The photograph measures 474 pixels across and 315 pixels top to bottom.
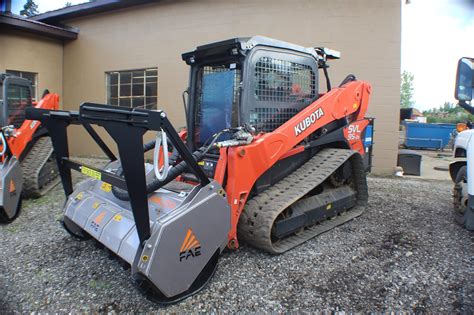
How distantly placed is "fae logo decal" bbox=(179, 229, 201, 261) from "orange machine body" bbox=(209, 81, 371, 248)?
0.54 m

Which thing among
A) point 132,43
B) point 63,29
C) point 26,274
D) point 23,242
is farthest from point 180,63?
point 26,274

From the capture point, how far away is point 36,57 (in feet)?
33.3

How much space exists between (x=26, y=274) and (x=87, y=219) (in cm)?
65

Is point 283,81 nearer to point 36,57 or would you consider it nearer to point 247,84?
point 247,84

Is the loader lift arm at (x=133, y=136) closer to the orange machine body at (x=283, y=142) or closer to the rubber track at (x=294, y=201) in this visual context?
the orange machine body at (x=283, y=142)

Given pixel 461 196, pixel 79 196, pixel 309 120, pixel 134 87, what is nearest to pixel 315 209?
pixel 309 120

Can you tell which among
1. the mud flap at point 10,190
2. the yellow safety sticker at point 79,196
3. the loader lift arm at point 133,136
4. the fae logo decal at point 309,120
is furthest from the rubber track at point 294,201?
the mud flap at point 10,190

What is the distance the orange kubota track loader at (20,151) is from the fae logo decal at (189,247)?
10.4 ft

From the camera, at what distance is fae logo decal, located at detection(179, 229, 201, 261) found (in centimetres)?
258

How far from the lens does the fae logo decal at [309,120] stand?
3793 mm

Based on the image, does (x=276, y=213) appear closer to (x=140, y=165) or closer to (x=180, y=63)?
(x=140, y=165)

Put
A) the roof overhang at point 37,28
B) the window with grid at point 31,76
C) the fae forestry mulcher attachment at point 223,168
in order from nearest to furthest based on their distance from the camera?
the fae forestry mulcher attachment at point 223,168 < the roof overhang at point 37,28 < the window with grid at point 31,76

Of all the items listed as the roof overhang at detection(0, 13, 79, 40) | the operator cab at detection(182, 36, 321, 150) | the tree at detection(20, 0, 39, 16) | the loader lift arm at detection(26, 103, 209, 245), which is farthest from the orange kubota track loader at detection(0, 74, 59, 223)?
the roof overhang at detection(0, 13, 79, 40)

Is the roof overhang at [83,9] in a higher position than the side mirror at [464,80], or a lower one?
higher
